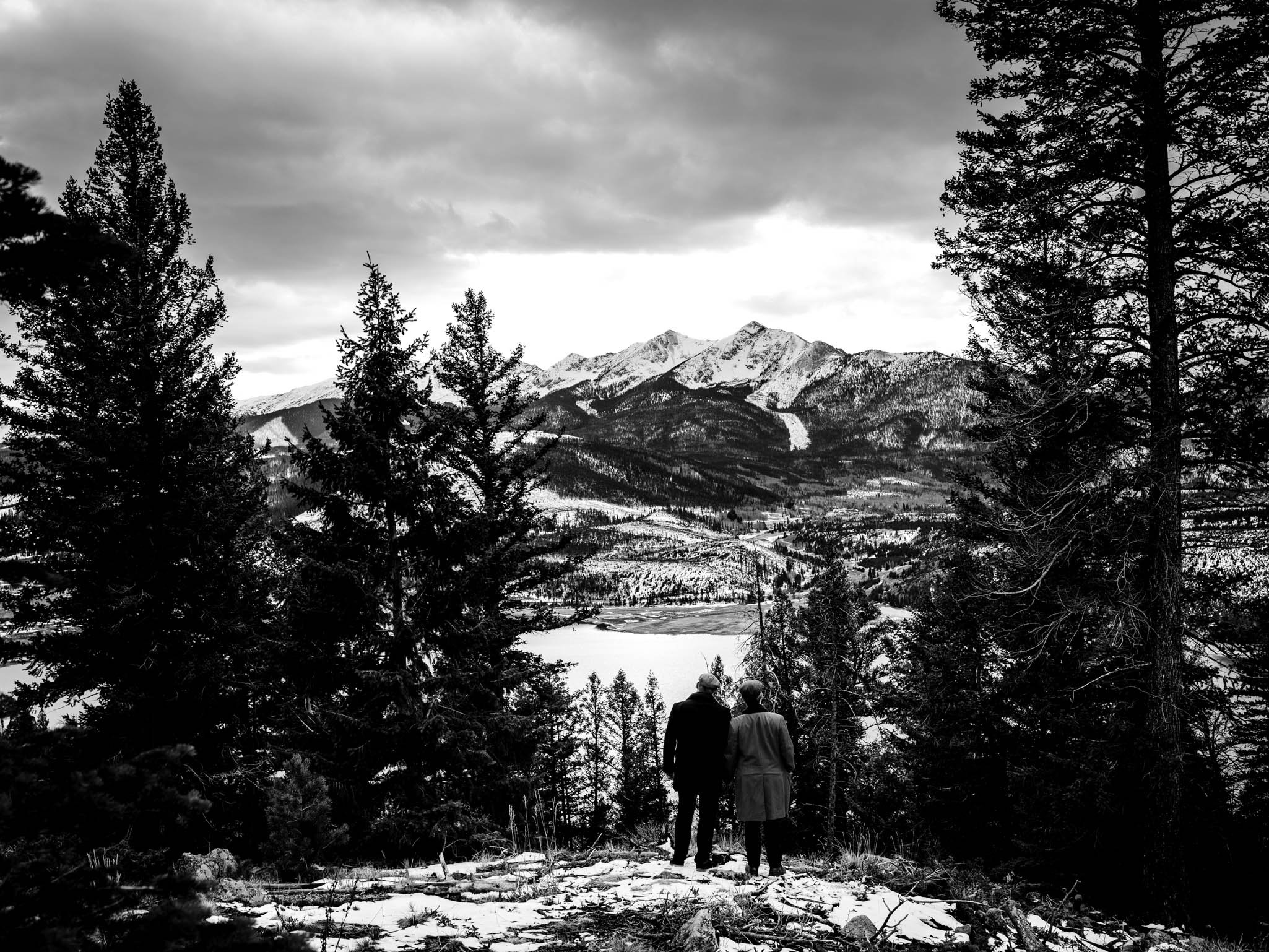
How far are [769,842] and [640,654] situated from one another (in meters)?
102

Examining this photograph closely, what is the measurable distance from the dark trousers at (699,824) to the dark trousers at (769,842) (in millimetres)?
377

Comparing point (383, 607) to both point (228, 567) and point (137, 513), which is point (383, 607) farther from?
point (137, 513)

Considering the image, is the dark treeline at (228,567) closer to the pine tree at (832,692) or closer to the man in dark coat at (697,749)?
the man in dark coat at (697,749)

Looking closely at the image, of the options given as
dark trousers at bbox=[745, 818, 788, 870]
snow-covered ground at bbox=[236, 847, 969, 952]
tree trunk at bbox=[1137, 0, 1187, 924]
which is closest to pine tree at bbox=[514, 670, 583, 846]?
snow-covered ground at bbox=[236, 847, 969, 952]

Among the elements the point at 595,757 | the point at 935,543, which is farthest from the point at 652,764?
the point at 935,543

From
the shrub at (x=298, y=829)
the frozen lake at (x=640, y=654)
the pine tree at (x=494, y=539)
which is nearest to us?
the shrub at (x=298, y=829)

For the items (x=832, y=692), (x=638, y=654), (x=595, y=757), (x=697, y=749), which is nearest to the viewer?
(x=697, y=749)

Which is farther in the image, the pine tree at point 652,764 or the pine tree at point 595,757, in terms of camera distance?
the pine tree at point 595,757

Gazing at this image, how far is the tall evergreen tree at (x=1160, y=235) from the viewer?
8789mm

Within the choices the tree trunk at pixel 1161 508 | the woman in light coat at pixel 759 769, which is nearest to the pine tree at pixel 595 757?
the tree trunk at pixel 1161 508

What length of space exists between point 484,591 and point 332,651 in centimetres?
307

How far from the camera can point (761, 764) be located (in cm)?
757

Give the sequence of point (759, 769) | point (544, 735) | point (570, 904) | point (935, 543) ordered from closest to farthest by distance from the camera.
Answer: point (570, 904), point (759, 769), point (544, 735), point (935, 543)

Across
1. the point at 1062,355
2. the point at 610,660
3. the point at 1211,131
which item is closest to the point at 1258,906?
the point at 1062,355
